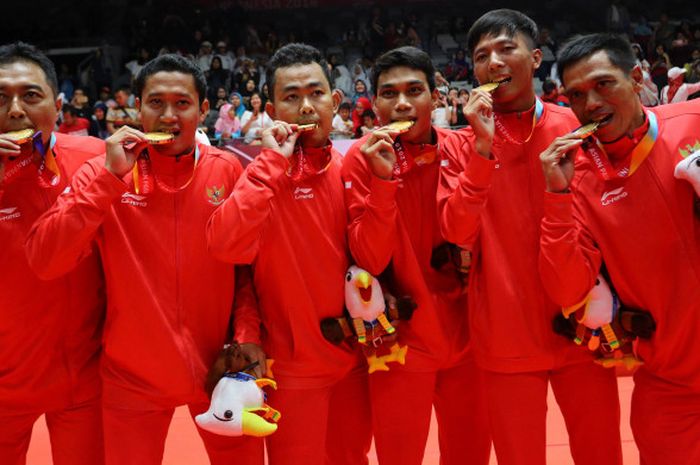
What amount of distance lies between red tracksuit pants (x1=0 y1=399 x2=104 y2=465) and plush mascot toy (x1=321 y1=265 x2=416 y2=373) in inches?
44.0

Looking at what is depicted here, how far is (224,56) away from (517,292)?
50.2 ft

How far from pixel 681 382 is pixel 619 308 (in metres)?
0.38

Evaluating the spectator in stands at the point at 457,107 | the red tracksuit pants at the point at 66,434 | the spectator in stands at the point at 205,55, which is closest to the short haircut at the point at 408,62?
the red tracksuit pants at the point at 66,434

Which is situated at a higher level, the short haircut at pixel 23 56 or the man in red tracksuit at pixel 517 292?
the short haircut at pixel 23 56

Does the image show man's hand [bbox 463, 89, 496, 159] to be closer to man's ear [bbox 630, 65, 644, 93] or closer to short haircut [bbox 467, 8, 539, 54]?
short haircut [bbox 467, 8, 539, 54]

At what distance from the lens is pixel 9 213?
3.19m

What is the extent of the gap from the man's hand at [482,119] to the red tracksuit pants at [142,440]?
1.62 m

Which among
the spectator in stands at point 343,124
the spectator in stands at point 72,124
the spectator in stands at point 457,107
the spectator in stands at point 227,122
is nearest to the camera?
the spectator in stands at point 343,124

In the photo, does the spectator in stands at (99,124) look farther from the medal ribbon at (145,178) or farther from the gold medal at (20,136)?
the medal ribbon at (145,178)

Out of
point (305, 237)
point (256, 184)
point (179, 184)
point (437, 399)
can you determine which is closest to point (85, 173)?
point (179, 184)

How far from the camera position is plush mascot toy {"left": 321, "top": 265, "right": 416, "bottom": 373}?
127 inches

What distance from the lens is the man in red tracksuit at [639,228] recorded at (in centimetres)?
299

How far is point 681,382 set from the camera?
3049mm

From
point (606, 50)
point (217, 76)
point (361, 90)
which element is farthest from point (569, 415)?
point (217, 76)
